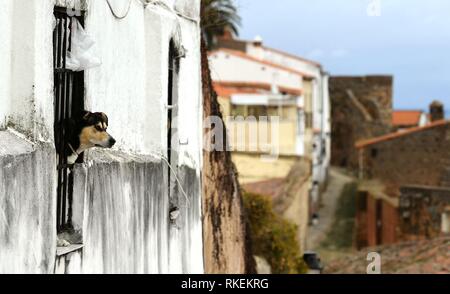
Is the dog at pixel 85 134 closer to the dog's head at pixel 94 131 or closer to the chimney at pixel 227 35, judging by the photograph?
A: the dog's head at pixel 94 131

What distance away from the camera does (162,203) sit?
9.48m

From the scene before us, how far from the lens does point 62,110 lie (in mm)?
6969

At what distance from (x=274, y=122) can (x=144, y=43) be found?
24.3 metres

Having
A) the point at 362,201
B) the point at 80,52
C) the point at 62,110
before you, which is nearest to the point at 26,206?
the point at 62,110

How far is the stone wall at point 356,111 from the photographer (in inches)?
2386

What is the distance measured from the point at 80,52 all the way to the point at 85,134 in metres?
0.63

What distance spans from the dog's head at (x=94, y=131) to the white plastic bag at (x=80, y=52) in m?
0.38

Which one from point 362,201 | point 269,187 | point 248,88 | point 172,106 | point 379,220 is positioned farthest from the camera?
point 362,201

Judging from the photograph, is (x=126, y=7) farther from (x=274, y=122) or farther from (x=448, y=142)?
(x=448, y=142)

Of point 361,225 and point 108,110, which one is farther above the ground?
point 108,110

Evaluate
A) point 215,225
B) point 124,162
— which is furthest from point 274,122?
point 124,162

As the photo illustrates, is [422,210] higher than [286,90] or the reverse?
the reverse

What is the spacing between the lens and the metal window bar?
6.81 metres

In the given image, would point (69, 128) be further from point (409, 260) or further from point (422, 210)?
point (422, 210)
